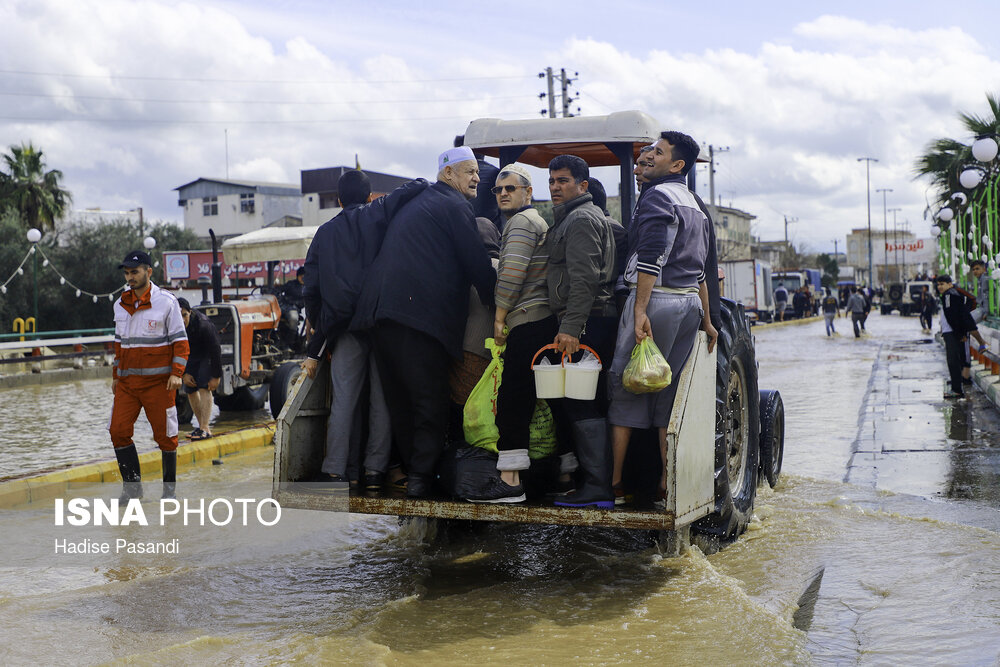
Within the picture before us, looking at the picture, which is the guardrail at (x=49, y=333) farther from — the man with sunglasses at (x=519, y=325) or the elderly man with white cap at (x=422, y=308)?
the man with sunglasses at (x=519, y=325)

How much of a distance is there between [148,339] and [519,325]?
3593 mm

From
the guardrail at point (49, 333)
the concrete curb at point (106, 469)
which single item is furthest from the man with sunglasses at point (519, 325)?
the guardrail at point (49, 333)

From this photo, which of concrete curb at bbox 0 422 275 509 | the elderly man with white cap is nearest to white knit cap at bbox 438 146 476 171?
the elderly man with white cap

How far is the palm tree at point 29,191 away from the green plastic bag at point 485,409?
41.3m

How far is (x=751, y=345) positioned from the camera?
6.27 meters

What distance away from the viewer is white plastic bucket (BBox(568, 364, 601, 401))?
4605mm

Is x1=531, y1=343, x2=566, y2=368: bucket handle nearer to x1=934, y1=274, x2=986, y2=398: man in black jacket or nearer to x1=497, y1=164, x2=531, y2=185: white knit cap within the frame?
x1=497, y1=164, x2=531, y2=185: white knit cap

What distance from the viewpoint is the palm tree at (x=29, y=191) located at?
41312mm

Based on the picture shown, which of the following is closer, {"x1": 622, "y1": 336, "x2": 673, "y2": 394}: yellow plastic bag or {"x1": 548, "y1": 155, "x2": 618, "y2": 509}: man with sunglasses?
{"x1": 622, "y1": 336, "x2": 673, "y2": 394}: yellow plastic bag

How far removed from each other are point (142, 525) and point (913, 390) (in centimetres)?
1160

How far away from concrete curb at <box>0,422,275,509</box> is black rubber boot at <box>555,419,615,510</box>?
4.81 meters

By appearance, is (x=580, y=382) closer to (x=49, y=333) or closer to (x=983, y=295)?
(x=983, y=295)

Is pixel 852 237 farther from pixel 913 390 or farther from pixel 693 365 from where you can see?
pixel 693 365

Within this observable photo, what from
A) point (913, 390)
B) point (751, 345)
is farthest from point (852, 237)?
point (751, 345)
